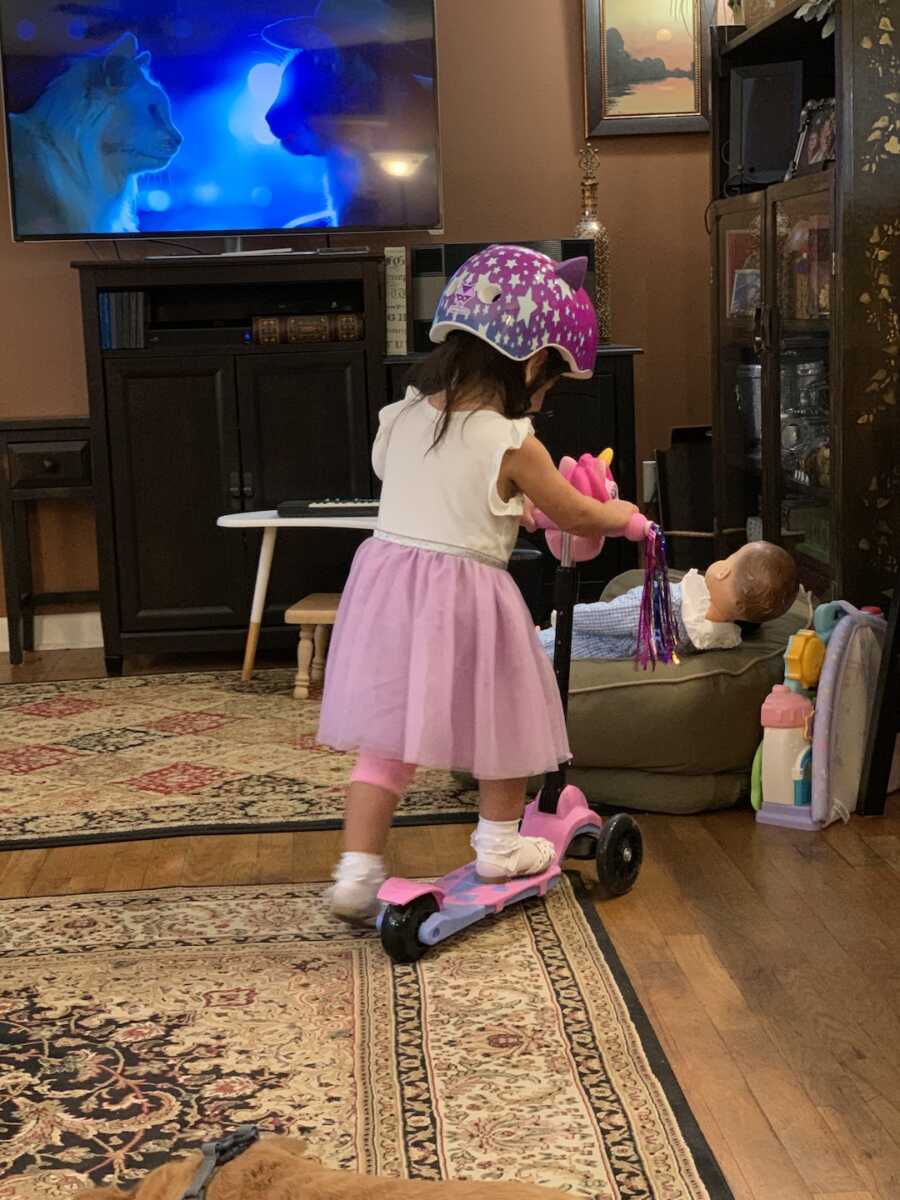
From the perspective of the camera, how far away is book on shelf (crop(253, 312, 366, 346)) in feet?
15.2

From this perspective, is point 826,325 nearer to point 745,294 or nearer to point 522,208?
point 745,294

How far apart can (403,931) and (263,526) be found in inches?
85.4

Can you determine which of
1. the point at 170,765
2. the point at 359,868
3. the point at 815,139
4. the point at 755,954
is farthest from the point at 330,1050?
the point at 815,139

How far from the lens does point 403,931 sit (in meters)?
2.38

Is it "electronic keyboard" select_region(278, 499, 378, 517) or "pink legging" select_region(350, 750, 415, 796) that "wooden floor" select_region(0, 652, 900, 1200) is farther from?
"electronic keyboard" select_region(278, 499, 378, 517)

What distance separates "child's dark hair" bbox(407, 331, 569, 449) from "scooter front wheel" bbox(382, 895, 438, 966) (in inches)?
28.8

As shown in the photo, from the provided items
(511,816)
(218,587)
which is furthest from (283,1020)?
(218,587)

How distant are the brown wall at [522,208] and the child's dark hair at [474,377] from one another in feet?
9.08

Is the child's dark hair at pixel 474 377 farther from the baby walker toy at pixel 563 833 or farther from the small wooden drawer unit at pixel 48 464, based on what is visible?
the small wooden drawer unit at pixel 48 464

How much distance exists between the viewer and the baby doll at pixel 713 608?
3145mm

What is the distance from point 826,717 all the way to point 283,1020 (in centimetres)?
132

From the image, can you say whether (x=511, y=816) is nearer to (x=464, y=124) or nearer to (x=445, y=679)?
(x=445, y=679)

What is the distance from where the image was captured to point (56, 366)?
16.9 feet

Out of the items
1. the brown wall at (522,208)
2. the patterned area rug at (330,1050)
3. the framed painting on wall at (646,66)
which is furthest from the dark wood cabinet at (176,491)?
the patterned area rug at (330,1050)
